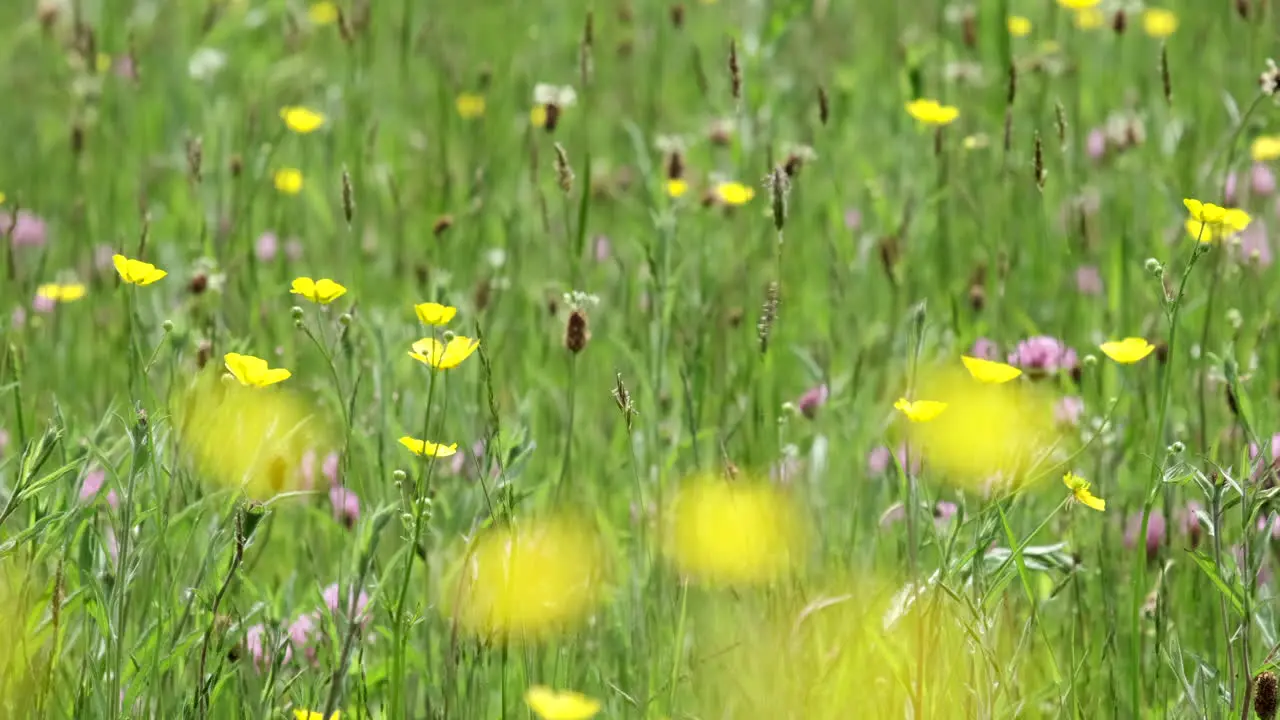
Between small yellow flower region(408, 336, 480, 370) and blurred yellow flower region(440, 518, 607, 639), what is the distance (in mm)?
179

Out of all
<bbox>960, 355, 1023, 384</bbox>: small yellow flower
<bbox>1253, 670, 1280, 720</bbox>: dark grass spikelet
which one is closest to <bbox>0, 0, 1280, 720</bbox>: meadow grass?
<bbox>1253, 670, 1280, 720</bbox>: dark grass spikelet

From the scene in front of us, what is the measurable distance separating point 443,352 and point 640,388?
36.4 inches

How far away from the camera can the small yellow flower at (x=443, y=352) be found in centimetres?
164

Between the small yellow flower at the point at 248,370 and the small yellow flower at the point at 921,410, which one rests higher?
the small yellow flower at the point at 248,370

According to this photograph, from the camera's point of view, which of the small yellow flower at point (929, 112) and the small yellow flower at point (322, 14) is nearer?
the small yellow flower at point (929, 112)

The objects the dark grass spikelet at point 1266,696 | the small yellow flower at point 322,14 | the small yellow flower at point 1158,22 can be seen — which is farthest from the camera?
the small yellow flower at point 322,14

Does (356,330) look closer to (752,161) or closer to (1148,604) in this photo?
(752,161)

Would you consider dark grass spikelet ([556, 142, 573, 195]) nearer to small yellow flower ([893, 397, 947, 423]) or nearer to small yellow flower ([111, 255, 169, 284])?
small yellow flower ([111, 255, 169, 284])

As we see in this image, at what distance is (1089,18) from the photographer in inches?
162

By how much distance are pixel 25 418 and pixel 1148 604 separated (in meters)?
1.55

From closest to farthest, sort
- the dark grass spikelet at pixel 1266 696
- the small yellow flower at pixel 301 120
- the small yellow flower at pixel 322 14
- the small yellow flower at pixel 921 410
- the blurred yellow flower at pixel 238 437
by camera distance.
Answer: the dark grass spikelet at pixel 1266 696 → the small yellow flower at pixel 921 410 → the blurred yellow flower at pixel 238 437 → the small yellow flower at pixel 301 120 → the small yellow flower at pixel 322 14

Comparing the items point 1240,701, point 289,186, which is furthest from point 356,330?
point 1240,701

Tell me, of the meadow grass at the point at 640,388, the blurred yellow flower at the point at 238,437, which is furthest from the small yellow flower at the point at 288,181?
the blurred yellow flower at the point at 238,437

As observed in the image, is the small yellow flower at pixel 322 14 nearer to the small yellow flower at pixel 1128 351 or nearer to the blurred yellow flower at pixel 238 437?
the blurred yellow flower at pixel 238 437
